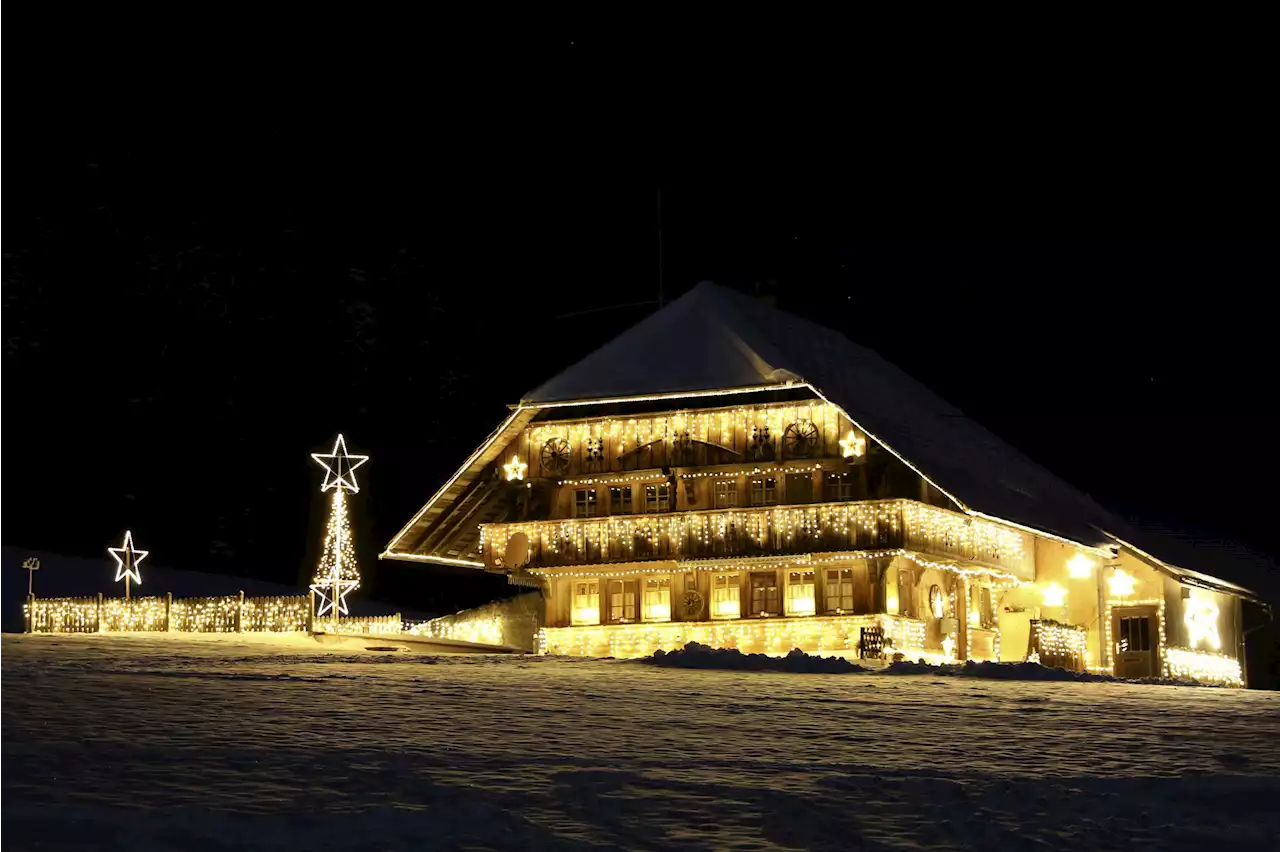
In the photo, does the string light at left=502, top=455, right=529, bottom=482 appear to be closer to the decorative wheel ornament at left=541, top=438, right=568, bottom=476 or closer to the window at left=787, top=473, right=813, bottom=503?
the decorative wheel ornament at left=541, top=438, right=568, bottom=476

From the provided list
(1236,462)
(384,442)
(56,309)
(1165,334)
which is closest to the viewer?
(56,309)

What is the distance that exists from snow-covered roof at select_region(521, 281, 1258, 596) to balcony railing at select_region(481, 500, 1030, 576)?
3.47 feet

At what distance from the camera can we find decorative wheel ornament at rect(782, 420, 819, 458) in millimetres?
40750

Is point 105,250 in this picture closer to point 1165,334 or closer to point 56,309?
point 56,309

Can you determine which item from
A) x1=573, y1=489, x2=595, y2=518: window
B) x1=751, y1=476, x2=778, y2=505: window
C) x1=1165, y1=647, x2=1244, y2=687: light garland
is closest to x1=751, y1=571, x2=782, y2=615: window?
x1=751, y1=476, x2=778, y2=505: window

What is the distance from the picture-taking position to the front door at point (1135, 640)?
45.6m

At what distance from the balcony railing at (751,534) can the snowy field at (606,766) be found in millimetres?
14453

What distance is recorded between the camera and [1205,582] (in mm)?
46250

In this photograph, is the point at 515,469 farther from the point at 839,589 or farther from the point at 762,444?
the point at 839,589

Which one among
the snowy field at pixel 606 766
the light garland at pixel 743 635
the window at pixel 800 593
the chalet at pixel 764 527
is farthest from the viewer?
the window at pixel 800 593

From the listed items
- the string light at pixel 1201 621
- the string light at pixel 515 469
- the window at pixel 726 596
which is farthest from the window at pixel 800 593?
the string light at pixel 1201 621

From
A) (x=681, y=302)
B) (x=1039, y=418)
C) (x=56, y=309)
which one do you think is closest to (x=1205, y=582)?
(x=681, y=302)

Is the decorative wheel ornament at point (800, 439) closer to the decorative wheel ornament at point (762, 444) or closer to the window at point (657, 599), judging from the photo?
the decorative wheel ornament at point (762, 444)

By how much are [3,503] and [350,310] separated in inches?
644
